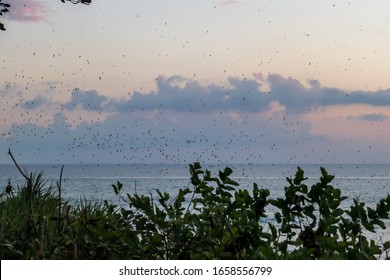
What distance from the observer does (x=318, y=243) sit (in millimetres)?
4398

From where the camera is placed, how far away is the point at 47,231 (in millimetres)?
4902

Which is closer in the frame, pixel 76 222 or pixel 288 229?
pixel 288 229

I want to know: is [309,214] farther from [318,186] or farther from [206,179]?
[206,179]

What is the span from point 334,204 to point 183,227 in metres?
1.08

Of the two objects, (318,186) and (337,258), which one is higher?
(318,186)
